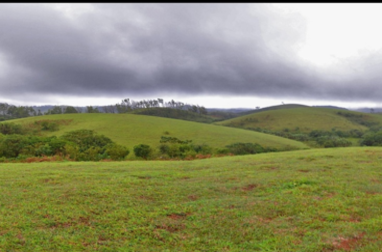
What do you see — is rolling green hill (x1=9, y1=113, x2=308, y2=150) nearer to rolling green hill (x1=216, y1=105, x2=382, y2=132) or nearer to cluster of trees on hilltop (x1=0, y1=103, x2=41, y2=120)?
Answer: rolling green hill (x1=216, y1=105, x2=382, y2=132)

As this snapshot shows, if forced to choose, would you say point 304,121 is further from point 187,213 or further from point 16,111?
point 16,111

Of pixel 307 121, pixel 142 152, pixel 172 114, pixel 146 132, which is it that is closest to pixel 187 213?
pixel 142 152

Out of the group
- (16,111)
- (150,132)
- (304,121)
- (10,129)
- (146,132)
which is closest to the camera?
(10,129)

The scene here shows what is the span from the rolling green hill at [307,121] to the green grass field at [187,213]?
12093 centimetres

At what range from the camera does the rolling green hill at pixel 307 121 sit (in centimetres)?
12538

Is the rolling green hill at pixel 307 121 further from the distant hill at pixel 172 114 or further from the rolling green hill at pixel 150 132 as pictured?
the rolling green hill at pixel 150 132

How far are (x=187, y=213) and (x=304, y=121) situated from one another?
463 feet

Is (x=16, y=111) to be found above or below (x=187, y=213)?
above

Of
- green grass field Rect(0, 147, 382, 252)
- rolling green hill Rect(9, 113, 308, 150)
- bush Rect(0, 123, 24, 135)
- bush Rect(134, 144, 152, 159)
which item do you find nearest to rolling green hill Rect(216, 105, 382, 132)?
rolling green hill Rect(9, 113, 308, 150)

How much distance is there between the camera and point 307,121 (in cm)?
13288

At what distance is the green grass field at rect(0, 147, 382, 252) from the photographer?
606cm

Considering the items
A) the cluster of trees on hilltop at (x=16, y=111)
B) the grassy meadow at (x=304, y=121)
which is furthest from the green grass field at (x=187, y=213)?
the cluster of trees on hilltop at (x=16, y=111)

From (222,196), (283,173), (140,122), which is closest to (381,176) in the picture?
(283,173)

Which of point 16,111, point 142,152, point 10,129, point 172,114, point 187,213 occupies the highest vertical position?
point 16,111
